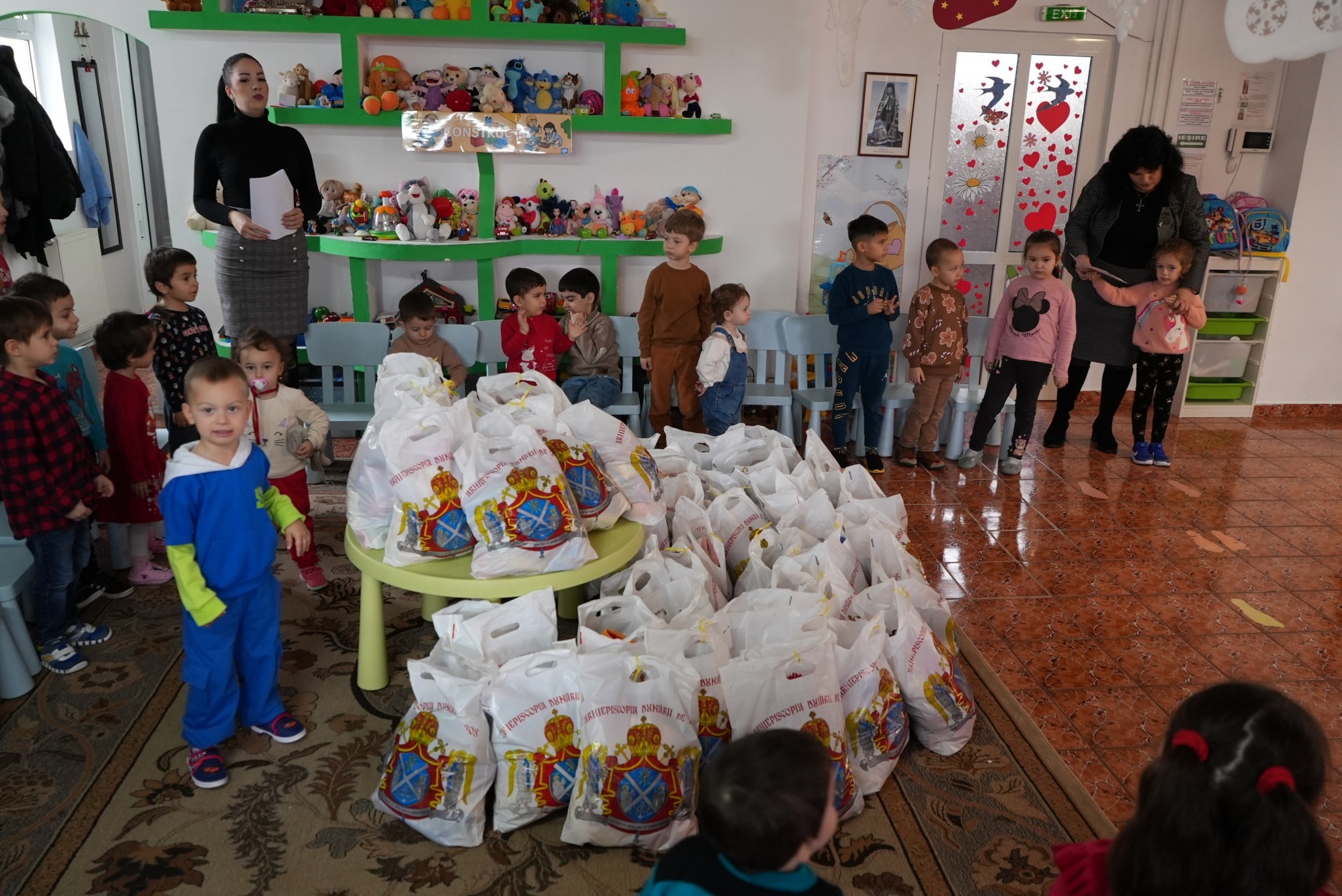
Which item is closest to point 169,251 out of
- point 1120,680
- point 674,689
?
point 674,689

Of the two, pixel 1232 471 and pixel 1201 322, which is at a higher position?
pixel 1201 322

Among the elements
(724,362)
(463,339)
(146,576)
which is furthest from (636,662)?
(463,339)

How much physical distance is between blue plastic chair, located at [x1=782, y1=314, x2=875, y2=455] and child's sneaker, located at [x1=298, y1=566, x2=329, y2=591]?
7.54ft

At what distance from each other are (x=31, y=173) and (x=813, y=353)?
3532 mm

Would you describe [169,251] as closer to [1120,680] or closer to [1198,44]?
[1120,680]

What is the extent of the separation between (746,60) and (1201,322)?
245 cm


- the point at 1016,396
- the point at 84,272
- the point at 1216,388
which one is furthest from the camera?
the point at 1216,388

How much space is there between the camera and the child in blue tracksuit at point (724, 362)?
4.22m

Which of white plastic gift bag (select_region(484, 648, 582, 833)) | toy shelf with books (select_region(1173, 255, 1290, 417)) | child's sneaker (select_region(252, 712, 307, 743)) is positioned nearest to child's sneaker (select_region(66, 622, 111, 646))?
child's sneaker (select_region(252, 712, 307, 743))

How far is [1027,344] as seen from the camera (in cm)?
441

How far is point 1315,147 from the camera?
201 inches

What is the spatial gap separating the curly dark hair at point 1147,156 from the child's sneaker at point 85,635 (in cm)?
438

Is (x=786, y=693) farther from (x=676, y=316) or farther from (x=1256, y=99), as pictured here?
(x=1256, y=99)

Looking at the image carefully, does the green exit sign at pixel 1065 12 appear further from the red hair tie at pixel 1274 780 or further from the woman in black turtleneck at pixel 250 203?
the red hair tie at pixel 1274 780
